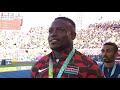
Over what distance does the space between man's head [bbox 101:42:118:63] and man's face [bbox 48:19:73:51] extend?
599 mm

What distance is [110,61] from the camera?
8.84 feet

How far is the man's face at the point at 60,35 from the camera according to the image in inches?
89.3

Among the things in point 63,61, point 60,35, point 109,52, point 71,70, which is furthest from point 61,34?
point 109,52

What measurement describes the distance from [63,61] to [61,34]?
0.26 m

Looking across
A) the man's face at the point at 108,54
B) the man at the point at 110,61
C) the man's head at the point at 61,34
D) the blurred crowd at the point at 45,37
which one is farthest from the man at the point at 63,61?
the blurred crowd at the point at 45,37

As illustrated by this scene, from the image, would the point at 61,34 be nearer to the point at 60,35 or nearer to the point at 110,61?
the point at 60,35

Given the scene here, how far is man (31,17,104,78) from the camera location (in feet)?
6.86

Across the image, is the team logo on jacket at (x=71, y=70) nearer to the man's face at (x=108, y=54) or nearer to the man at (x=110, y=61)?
the man at (x=110, y=61)

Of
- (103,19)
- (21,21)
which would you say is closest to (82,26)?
(103,19)

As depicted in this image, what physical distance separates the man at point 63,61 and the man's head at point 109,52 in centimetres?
48

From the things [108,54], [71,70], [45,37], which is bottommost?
[71,70]

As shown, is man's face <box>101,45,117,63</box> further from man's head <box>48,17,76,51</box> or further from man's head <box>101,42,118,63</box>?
man's head <box>48,17,76,51</box>

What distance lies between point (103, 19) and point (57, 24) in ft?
3.17
